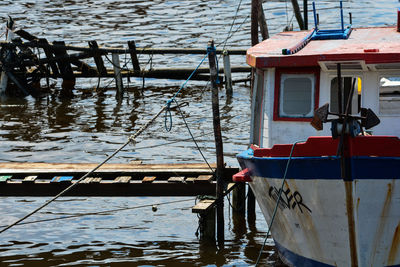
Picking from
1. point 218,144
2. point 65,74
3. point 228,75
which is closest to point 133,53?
point 228,75

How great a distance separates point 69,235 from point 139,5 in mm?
33708

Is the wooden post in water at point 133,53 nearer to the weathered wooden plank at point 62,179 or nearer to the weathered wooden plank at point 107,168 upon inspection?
the weathered wooden plank at point 107,168

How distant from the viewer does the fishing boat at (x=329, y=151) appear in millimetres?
9938

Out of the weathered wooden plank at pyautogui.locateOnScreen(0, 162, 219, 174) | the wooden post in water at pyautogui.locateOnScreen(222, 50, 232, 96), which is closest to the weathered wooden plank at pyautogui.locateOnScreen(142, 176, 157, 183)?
the weathered wooden plank at pyautogui.locateOnScreen(0, 162, 219, 174)

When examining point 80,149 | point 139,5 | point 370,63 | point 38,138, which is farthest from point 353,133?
point 139,5

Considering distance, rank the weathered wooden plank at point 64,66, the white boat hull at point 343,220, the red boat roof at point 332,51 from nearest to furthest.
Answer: the white boat hull at point 343,220
the red boat roof at point 332,51
the weathered wooden plank at point 64,66

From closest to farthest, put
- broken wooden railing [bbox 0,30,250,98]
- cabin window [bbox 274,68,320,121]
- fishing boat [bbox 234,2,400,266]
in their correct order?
fishing boat [bbox 234,2,400,266], cabin window [bbox 274,68,320,121], broken wooden railing [bbox 0,30,250,98]

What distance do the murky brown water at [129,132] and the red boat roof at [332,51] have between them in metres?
3.44

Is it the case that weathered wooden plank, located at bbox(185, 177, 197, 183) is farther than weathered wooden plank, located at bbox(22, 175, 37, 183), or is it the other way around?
weathered wooden plank, located at bbox(22, 175, 37, 183)

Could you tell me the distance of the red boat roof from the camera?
36.1 feet

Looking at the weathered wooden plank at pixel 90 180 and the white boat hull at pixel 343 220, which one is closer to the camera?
the white boat hull at pixel 343 220

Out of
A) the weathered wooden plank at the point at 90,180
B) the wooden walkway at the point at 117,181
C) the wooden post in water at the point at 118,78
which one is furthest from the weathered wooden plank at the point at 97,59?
the weathered wooden plank at the point at 90,180

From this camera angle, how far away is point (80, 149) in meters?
20.7

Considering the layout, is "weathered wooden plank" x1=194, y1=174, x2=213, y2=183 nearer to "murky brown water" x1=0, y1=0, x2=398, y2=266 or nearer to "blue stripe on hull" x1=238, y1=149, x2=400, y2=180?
"murky brown water" x1=0, y1=0, x2=398, y2=266
